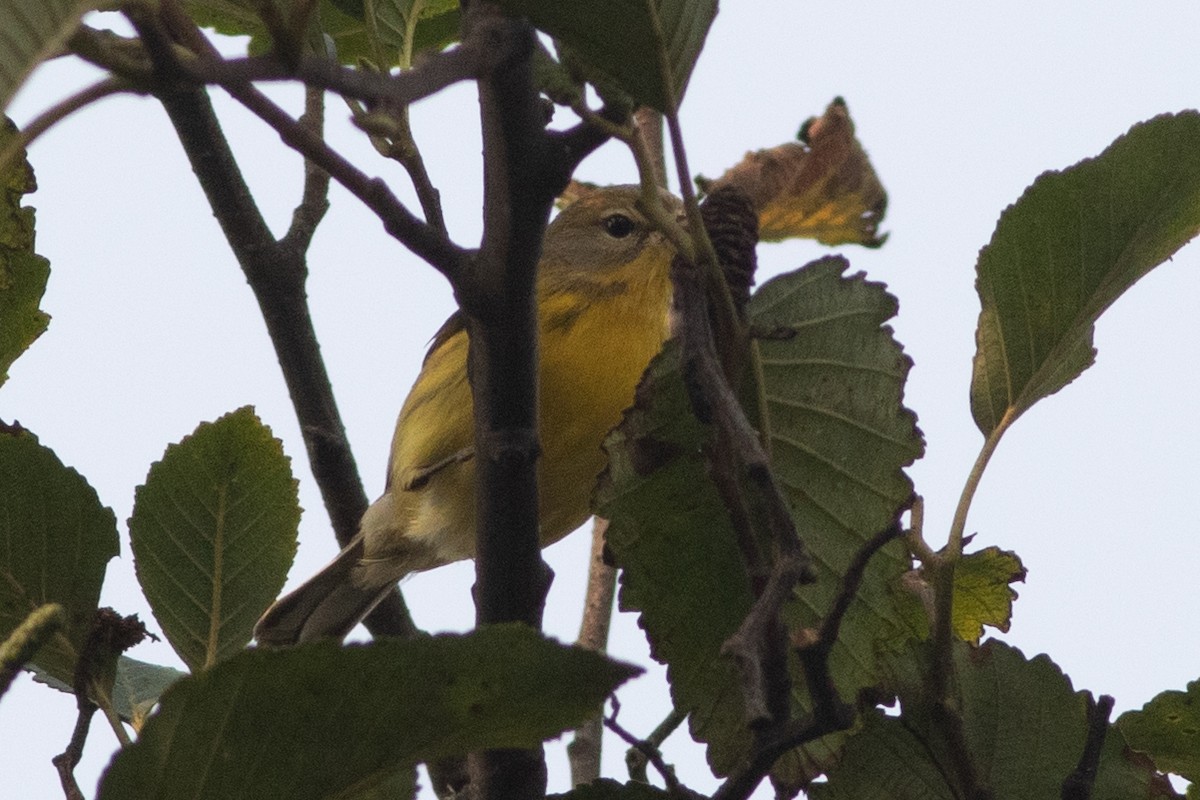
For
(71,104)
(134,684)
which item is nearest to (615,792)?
(71,104)

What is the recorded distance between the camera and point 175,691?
1.21 meters

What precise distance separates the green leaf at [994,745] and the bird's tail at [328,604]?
267cm

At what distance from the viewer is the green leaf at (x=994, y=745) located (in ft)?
5.48

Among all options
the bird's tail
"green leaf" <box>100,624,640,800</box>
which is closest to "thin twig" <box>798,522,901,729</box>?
"green leaf" <box>100,624,640,800</box>

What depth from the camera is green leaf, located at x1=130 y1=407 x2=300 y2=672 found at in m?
2.10

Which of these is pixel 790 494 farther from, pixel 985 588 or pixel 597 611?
pixel 597 611

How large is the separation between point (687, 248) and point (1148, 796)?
34.4 inches

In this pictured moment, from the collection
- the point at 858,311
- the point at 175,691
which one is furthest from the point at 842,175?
the point at 175,691

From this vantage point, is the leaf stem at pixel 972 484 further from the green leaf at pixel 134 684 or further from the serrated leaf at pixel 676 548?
the green leaf at pixel 134 684

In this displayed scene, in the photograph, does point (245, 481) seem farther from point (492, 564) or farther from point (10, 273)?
point (492, 564)

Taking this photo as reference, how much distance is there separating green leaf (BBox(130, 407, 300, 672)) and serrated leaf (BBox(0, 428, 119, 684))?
0.51 ft

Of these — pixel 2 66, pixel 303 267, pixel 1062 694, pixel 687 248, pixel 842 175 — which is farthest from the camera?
pixel 303 267

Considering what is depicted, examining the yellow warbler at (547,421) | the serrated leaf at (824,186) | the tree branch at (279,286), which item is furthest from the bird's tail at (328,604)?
the serrated leaf at (824,186)

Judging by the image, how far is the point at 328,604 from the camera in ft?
14.5
